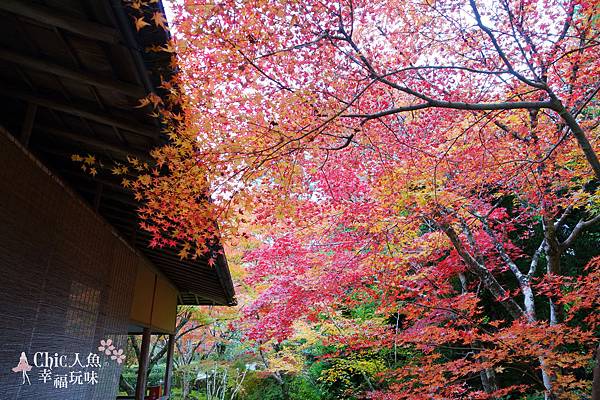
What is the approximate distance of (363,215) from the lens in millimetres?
6797

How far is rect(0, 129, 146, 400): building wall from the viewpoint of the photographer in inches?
111

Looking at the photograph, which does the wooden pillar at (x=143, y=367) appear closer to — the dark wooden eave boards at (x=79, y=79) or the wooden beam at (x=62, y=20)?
the dark wooden eave boards at (x=79, y=79)

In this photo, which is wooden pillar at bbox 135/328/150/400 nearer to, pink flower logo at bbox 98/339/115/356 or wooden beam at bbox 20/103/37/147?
→ pink flower logo at bbox 98/339/115/356

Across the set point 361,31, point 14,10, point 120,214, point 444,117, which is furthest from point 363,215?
point 14,10

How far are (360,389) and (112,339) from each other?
25.4ft

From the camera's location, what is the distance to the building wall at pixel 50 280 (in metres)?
2.82

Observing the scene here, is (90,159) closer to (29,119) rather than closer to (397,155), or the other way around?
(29,119)

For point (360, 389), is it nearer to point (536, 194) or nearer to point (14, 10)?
point (536, 194)

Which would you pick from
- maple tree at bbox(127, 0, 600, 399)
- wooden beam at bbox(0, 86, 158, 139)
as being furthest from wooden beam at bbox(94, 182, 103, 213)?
wooden beam at bbox(0, 86, 158, 139)

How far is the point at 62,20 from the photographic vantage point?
1938 mm

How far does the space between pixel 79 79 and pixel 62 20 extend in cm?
52

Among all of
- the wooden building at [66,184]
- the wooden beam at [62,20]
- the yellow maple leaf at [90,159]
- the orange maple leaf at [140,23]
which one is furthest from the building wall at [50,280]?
the orange maple leaf at [140,23]

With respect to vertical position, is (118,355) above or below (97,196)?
below

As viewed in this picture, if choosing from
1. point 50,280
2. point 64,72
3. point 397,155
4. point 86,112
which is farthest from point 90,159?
point 397,155
